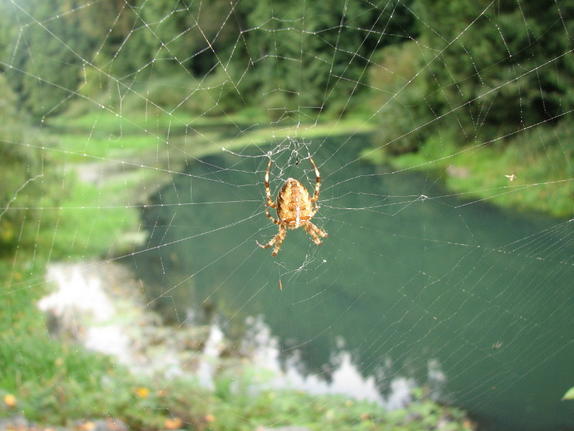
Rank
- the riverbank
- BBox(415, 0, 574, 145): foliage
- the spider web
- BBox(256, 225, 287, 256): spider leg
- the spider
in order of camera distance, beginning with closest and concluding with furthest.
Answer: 1. the spider
2. BBox(256, 225, 287, 256): spider leg
3. the riverbank
4. the spider web
5. BBox(415, 0, 574, 145): foliage

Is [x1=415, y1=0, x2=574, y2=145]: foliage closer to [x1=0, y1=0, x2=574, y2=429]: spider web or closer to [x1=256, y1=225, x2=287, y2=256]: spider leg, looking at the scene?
[x1=0, y1=0, x2=574, y2=429]: spider web

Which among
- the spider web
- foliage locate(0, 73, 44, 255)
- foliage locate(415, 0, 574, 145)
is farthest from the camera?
foliage locate(415, 0, 574, 145)

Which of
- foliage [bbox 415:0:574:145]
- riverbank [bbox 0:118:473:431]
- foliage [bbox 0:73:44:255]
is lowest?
riverbank [bbox 0:118:473:431]

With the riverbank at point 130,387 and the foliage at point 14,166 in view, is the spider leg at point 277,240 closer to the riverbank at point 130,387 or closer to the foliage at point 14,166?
the riverbank at point 130,387

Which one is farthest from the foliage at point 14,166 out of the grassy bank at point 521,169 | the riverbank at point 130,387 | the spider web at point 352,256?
the grassy bank at point 521,169

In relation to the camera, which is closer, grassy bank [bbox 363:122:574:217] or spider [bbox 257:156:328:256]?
spider [bbox 257:156:328:256]

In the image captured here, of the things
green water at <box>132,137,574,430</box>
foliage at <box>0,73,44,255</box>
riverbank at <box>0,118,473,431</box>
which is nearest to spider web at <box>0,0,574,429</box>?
green water at <box>132,137,574,430</box>

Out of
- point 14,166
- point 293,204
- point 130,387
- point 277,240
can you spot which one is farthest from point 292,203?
point 14,166
